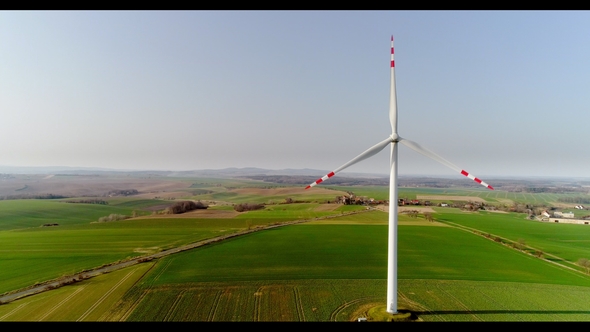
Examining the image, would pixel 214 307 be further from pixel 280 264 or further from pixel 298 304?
pixel 280 264

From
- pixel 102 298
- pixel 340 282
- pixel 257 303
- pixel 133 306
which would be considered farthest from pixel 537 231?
pixel 102 298

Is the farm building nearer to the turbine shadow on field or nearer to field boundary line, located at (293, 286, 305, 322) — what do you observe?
the turbine shadow on field

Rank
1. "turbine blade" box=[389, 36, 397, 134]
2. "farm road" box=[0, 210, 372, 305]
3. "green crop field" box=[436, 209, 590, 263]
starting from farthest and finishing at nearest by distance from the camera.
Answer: "green crop field" box=[436, 209, 590, 263] < "farm road" box=[0, 210, 372, 305] < "turbine blade" box=[389, 36, 397, 134]

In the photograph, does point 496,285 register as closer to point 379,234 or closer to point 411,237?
point 411,237

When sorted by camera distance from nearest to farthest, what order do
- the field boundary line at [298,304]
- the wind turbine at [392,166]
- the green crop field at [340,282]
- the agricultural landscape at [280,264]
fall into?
1. the wind turbine at [392,166]
2. the field boundary line at [298,304]
3. the green crop field at [340,282]
4. the agricultural landscape at [280,264]

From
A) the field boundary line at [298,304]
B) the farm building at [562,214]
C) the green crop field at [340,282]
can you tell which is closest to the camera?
the field boundary line at [298,304]

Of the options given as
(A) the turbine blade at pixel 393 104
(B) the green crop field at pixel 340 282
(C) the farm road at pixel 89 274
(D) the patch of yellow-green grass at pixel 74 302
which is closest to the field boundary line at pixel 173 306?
(B) the green crop field at pixel 340 282

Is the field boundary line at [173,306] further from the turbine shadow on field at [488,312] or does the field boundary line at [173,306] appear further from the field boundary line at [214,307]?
the turbine shadow on field at [488,312]

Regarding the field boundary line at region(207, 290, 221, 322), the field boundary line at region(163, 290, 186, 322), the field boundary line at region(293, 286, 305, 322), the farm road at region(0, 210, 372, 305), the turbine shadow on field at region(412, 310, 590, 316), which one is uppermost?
the turbine shadow on field at region(412, 310, 590, 316)

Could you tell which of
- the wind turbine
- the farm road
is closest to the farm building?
the wind turbine

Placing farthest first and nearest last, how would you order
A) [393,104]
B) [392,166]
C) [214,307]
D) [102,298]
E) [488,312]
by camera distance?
[102,298], [214,307], [488,312], [393,104], [392,166]
